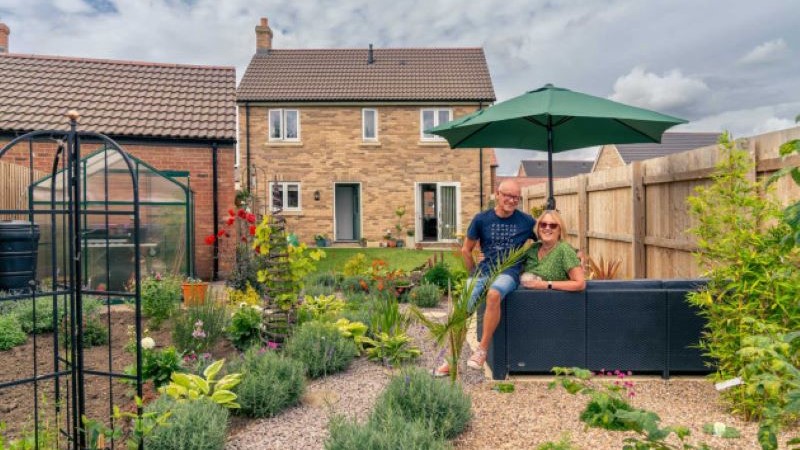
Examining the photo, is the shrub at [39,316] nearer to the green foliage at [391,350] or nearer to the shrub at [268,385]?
the shrub at [268,385]

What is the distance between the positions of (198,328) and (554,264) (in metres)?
3.07

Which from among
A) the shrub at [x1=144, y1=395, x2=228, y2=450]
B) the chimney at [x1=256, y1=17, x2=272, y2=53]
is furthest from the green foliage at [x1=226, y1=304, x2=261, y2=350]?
the chimney at [x1=256, y1=17, x2=272, y2=53]

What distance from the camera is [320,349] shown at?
4570mm

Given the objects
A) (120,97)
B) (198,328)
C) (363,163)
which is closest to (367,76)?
(363,163)

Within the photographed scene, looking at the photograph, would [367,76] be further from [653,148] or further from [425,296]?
[653,148]

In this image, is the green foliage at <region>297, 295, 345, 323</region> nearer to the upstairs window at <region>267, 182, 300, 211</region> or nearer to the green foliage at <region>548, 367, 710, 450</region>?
the green foliage at <region>548, 367, 710, 450</region>

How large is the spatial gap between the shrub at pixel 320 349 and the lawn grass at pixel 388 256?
23.9 feet

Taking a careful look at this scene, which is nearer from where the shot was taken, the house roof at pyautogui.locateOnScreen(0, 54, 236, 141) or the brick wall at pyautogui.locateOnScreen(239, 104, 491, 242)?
the house roof at pyautogui.locateOnScreen(0, 54, 236, 141)

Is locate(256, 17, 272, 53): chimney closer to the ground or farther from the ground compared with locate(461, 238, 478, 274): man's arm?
farther from the ground

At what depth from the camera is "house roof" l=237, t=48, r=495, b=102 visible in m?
17.8

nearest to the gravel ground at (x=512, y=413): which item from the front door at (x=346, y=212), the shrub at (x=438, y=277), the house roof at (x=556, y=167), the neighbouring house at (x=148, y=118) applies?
the shrub at (x=438, y=277)

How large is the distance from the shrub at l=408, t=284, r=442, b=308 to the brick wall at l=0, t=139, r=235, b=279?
489 cm

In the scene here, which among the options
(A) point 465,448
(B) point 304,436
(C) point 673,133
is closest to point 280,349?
(B) point 304,436

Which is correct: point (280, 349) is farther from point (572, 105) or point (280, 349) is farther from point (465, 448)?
point (572, 105)
